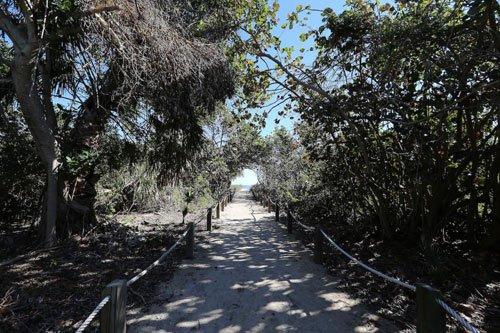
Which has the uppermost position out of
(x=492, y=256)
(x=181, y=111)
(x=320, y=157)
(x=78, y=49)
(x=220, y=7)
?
(x=220, y=7)

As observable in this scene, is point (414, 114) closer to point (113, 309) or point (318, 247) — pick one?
point (318, 247)

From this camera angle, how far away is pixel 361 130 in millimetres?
7012

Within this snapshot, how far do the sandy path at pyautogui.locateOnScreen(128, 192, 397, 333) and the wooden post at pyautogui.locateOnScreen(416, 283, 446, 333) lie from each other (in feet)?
4.19

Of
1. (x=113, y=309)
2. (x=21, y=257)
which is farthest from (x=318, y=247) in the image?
(x=21, y=257)

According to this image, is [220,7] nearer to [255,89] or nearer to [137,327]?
[255,89]

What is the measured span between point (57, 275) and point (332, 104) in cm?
567

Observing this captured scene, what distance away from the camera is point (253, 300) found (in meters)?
4.84

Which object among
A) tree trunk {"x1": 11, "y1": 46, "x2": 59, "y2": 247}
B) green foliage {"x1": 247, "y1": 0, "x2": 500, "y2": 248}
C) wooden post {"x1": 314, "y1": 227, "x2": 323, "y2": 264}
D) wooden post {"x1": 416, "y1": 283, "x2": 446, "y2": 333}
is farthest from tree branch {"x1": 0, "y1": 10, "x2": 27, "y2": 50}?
wooden post {"x1": 416, "y1": 283, "x2": 446, "y2": 333}

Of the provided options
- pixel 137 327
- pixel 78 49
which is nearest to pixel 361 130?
pixel 137 327

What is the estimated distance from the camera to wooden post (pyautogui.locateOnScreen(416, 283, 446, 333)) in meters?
2.71

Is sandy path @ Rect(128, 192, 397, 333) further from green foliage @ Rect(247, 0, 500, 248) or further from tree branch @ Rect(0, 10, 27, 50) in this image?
tree branch @ Rect(0, 10, 27, 50)

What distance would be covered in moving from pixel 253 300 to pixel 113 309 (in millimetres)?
2348

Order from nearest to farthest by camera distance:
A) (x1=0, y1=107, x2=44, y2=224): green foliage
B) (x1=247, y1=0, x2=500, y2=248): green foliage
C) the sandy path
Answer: the sandy path → (x1=247, y1=0, x2=500, y2=248): green foliage → (x1=0, y1=107, x2=44, y2=224): green foliage

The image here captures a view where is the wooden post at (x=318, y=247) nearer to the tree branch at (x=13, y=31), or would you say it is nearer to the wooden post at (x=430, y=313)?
the wooden post at (x=430, y=313)
